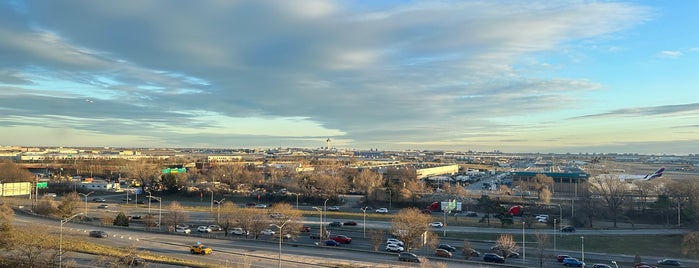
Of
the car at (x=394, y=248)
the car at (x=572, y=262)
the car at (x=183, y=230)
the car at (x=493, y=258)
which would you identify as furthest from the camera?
the car at (x=183, y=230)

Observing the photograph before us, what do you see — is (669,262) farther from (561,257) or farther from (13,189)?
(13,189)

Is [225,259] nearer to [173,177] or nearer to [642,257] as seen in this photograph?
[642,257]

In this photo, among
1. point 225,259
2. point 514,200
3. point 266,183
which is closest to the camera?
point 225,259

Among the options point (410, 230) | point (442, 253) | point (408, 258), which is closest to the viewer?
point (408, 258)

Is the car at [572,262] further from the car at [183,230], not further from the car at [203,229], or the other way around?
the car at [183,230]

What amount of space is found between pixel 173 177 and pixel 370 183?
114 ft

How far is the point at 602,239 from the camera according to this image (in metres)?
47.6

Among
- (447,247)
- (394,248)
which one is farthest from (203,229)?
(447,247)

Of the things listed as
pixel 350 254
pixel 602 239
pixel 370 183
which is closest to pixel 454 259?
pixel 350 254

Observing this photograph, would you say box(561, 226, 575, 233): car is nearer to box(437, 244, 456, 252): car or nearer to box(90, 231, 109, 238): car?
box(437, 244, 456, 252): car

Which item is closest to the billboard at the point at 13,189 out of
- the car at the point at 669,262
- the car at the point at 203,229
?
the car at the point at 203,229

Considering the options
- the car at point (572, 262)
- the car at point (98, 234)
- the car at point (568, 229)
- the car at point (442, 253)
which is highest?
the car at point (98, 234)

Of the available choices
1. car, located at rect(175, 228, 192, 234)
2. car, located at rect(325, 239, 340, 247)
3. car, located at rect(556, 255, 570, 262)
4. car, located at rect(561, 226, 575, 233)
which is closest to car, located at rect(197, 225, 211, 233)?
car, located at rect(175, 228, 192, 234)

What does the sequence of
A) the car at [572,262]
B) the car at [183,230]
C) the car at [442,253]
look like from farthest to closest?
the car at [183,230] < the car at [442,253] < the car at [572,262]
